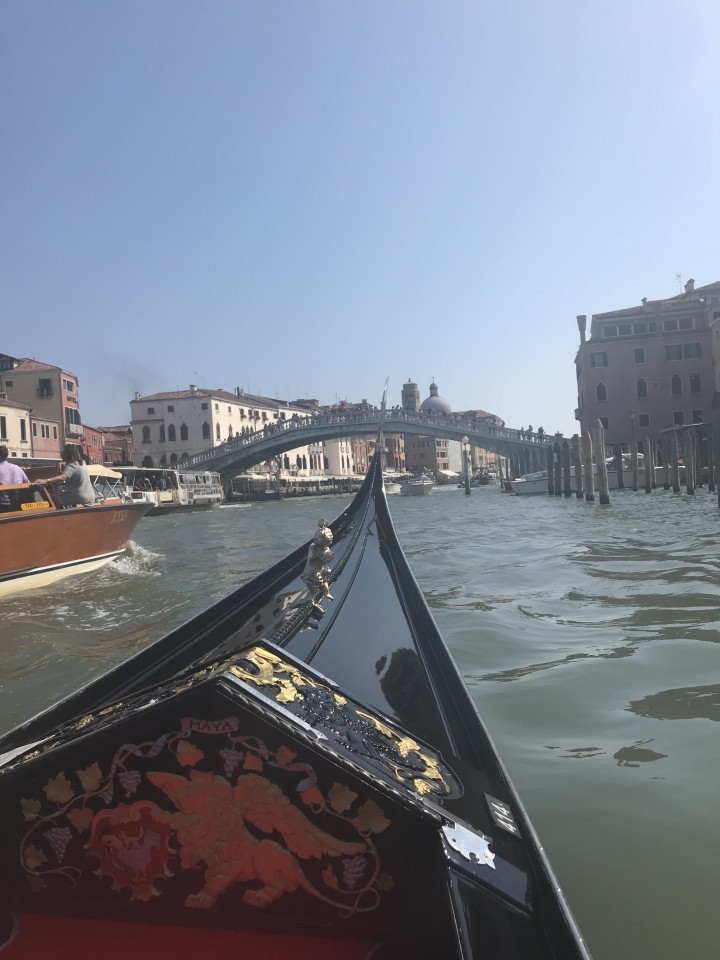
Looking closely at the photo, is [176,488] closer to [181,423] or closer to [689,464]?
[181,423]

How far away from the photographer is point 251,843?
1.84 feet

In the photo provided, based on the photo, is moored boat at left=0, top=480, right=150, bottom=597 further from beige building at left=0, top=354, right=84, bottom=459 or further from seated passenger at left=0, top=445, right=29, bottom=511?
beige building at left=0, top=354, right=84, bottom=459

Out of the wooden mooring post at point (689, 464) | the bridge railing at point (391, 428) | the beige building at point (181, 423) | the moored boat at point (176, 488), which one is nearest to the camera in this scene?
the wooden mooring post at point (689, 464)

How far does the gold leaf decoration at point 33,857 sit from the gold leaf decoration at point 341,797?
0.76 ft

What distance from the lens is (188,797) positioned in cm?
56

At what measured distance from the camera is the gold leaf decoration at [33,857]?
0.58 metres

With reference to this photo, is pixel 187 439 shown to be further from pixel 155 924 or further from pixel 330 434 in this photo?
pixel 155 924

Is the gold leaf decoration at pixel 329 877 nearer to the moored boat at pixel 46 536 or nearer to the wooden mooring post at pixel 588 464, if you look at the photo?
the moored boat at pixel 46 536

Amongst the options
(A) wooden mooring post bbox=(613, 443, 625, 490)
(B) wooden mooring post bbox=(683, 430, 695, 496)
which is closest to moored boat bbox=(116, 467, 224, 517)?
(A) wooden mooring post bbox=(613, 443, 625, 490)

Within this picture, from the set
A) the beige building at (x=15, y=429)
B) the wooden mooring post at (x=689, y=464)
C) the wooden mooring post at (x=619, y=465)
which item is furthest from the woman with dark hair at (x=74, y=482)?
the beige building at (x=15, y=429)

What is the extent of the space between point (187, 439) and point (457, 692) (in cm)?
2900

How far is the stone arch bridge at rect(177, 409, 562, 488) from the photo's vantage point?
20500mm

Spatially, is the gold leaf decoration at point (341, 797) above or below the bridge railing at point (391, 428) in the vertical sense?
below

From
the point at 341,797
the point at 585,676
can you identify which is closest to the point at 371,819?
the point at 341,797
